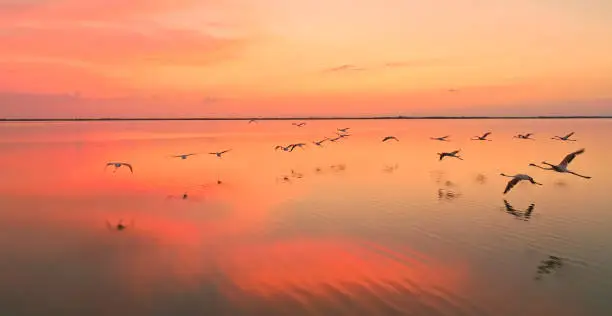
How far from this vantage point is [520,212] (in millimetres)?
23594

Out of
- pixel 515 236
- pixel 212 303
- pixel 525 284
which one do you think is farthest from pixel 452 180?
pixel 212 303

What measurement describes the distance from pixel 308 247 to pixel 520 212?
1187 cm

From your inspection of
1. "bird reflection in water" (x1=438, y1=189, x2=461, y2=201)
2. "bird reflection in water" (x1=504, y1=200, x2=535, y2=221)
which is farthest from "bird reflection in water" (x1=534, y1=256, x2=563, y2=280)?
"bird reflection in water" (x1=438, y1=189, x2=461, y2=201)

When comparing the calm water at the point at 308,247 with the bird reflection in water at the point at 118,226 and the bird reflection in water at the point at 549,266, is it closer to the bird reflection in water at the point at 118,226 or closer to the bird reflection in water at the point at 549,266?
the bird reflection in water at the point at 549,266

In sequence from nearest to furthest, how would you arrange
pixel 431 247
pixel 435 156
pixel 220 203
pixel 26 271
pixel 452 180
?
pixel 26 271
pixel 431 247
pixel 220 203
pixel 452 180
pixel 435 156

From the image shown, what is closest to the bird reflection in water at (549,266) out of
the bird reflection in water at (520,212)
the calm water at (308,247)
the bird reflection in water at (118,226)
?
the calm water at (308,247)

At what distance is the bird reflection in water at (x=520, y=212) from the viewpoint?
22.5 m

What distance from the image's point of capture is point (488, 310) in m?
12.6

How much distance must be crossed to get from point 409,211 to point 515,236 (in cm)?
605

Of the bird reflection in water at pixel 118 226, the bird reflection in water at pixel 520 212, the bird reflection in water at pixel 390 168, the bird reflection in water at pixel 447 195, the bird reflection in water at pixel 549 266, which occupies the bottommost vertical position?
the bird reflection in water at pixel 390 168

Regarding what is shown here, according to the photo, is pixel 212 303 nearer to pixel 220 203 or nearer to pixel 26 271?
pixel 26 271

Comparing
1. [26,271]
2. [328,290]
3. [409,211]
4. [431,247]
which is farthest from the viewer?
[409,211]

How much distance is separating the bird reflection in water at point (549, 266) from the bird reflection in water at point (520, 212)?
6012 mm

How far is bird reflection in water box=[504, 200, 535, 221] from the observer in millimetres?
22516
